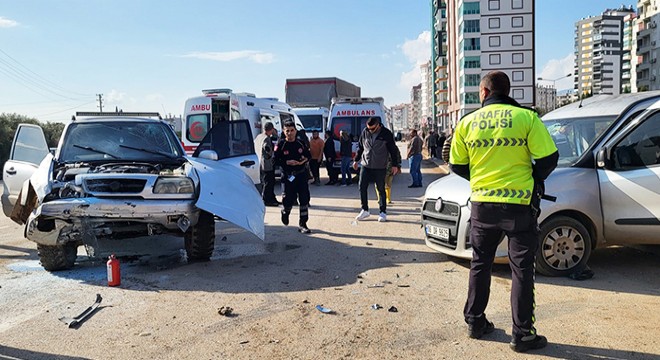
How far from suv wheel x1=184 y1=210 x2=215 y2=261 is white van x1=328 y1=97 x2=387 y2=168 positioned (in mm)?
10080

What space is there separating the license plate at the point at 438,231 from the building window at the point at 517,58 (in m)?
65.3

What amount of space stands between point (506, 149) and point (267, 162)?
320 inches

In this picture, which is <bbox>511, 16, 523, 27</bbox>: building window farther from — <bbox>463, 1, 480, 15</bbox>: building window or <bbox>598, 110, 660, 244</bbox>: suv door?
<bbox>598, 110, 660, 244</bbox>: suv door

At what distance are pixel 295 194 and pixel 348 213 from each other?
2117 millimetres

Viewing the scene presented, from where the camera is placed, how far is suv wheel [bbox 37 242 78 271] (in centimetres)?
591

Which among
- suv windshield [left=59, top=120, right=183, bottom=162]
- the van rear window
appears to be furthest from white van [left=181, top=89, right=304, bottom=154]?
suv windshield [left=59, top=120, right=183, bottom=162]

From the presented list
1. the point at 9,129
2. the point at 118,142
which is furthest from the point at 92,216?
Answer: the point at 9,129

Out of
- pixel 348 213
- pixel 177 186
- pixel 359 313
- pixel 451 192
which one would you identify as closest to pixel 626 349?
pixel 359 313

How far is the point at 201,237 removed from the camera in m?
6.16

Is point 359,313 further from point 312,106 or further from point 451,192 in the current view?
point 312,106

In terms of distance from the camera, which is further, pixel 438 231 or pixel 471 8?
pixel 471 8

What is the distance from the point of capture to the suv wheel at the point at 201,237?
6098mm

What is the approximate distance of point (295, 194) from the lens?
8406mm

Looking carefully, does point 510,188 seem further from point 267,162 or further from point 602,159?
point 267,162
